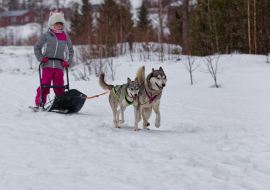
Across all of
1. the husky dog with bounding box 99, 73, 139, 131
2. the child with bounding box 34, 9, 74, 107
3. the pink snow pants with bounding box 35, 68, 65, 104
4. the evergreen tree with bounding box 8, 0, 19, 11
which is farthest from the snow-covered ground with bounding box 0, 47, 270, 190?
the evergreen tree with bounding box 8, 0, 19, 11

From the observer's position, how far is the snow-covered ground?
2.42m

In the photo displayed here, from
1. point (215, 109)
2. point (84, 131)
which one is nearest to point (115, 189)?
point (84, 131)

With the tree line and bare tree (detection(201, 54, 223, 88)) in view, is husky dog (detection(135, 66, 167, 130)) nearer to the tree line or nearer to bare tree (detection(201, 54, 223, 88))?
bare tree (detection(201, 54, 223, 88))

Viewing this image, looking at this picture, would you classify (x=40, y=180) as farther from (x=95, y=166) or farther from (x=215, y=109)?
(x=215, y=109)

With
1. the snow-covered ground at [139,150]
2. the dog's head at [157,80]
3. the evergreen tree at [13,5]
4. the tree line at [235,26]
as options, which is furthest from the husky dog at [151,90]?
the evergreen tree at [13,5]

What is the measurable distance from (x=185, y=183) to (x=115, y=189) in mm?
594

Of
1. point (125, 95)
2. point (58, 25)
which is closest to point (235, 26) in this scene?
point (58, 25)

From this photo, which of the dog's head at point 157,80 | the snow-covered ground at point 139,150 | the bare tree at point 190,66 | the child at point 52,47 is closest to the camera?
the snow-covered ground at point 139,150

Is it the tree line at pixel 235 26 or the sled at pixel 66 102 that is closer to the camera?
the sled at pixel 66 102

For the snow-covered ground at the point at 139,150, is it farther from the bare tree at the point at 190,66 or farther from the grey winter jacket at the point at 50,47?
the bare tree at the point at 190,66

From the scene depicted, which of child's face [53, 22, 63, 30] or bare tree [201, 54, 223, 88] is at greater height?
child's face [53, 22, 63, 30]

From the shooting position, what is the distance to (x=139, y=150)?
337cm

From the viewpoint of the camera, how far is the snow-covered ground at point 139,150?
242 cm

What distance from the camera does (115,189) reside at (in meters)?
2.25
